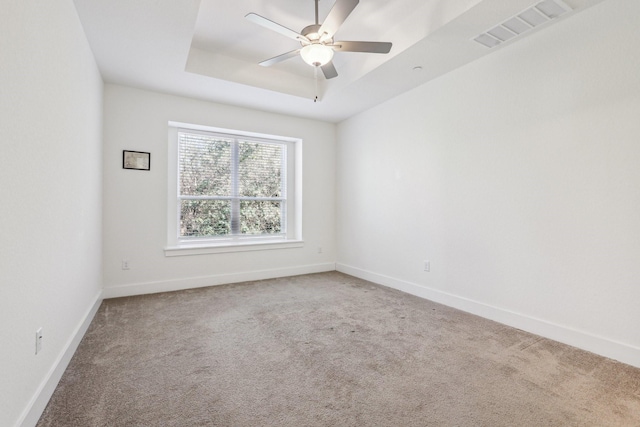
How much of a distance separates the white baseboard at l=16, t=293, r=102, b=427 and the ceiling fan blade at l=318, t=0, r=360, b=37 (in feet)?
9.34

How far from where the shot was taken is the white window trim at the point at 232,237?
4.21 m

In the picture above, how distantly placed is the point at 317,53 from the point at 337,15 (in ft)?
1.26

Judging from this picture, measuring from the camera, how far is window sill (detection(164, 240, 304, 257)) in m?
4.05

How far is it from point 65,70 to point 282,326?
8.43ft

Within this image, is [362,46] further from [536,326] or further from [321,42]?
[536,326]

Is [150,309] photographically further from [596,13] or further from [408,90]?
[596,13]

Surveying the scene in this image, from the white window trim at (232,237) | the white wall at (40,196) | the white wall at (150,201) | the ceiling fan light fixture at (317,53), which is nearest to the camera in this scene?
the white wall at (40,196)

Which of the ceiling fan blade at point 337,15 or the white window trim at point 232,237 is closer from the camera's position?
the ceiling fan blade at point 337,15

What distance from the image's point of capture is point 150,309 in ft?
10.7

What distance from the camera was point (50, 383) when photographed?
Answer: 1750 mm

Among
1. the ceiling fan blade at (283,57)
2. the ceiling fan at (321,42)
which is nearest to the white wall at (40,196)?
the ceiling fan at (321,42)

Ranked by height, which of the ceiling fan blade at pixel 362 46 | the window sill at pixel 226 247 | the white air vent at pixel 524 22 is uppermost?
the white air vent at pixel 524 22

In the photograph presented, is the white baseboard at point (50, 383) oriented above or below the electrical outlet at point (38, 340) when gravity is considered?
below

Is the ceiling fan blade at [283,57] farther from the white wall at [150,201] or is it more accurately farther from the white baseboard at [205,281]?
the white baseboard at [205,281]
